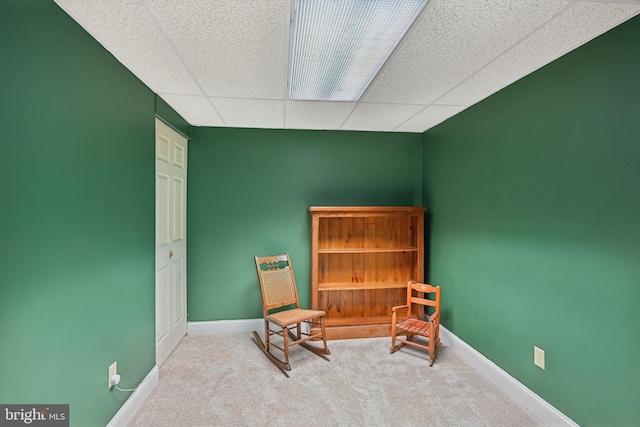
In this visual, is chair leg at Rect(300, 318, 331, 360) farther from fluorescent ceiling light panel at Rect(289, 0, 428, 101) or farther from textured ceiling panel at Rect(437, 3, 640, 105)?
textured ceiling panel at Rect(437, 3, 640, 105)

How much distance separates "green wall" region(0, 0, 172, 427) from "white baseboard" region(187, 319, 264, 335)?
3.94 ft

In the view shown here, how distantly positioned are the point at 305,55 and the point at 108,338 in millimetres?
2027

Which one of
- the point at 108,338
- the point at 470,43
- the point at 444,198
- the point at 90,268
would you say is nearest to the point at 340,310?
the point at 444,198

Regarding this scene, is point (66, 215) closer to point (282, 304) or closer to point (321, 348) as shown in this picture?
point (282, 304)

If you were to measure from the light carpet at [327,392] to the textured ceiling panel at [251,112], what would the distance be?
2.29 meters

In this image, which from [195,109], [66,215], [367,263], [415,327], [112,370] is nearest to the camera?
[66,215]

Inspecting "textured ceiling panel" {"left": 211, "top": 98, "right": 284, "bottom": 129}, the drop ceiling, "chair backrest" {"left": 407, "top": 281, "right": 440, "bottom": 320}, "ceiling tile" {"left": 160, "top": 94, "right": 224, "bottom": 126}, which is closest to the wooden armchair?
"chair backrest" {"left": 407, "top": 281, "right": 440, "bottom": 320}

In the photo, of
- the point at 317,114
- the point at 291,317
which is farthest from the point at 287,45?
the point at 291,317

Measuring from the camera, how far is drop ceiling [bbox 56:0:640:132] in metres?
1.32

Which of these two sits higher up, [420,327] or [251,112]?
[251,112]

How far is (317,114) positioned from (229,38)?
4.42 ft

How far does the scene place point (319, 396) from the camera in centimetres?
217

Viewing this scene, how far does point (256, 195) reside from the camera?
3.33 m

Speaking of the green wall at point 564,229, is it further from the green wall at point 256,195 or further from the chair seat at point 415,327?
the green wall at point 256,195
